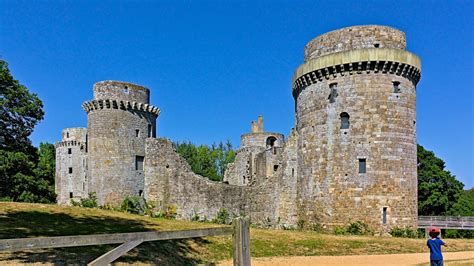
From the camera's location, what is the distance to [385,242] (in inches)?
792

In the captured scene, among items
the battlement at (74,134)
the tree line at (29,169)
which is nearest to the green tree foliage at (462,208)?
the tree line at (29,169)

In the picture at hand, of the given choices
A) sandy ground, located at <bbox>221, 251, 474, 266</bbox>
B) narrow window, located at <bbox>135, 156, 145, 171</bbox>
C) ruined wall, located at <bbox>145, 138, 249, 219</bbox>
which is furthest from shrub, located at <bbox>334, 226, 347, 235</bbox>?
narrow window, located at <bbox>135, 156, 145, 171</bbox>

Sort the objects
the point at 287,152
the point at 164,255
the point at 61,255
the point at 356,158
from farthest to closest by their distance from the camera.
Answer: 1. the point at 287,152
2. the point at 356,158
3. the point at 164,255
4. the point at 61,255

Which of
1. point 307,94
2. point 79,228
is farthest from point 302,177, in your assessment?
point 79,228

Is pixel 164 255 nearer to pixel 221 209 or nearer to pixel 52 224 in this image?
pixel 52 224

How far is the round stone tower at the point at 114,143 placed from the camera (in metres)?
31.8

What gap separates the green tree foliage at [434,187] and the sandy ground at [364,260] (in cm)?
1973

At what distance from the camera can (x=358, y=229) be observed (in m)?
24.0

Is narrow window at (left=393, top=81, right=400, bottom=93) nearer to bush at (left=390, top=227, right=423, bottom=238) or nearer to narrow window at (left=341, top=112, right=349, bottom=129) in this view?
narrow window at (left=341, top=112, right=349, bottom=129)

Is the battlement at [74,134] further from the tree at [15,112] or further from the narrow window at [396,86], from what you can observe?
the narrow window at [396,86]

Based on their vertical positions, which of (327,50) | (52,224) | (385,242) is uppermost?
(327,50)

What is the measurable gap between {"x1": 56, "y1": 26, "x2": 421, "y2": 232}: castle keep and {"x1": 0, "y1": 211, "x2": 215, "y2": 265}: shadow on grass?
10744 millimetres

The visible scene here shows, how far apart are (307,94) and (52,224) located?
16.2 m

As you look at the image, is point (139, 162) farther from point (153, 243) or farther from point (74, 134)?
point (74, 134)
